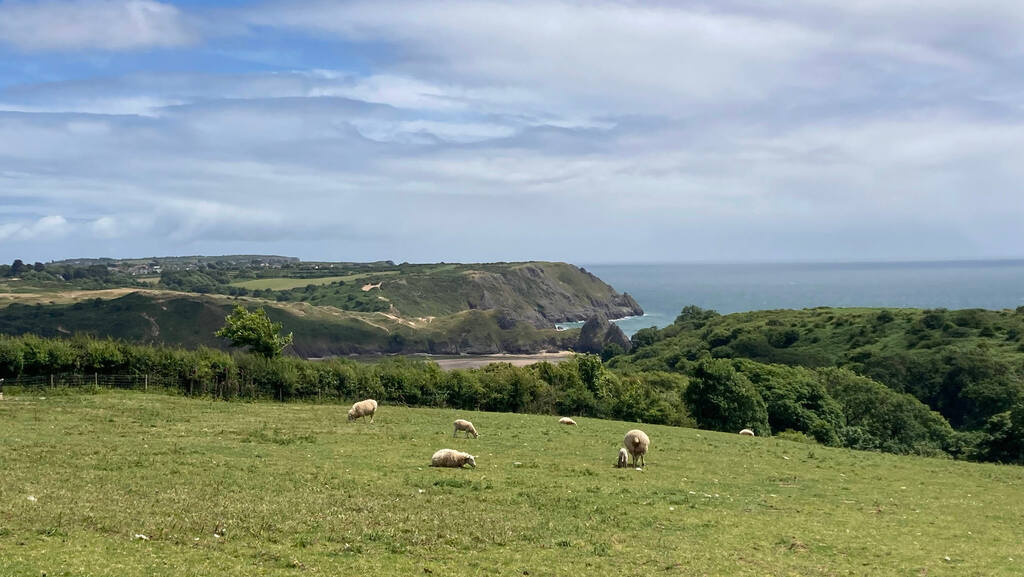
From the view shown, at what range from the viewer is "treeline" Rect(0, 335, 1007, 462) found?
54.4 metres

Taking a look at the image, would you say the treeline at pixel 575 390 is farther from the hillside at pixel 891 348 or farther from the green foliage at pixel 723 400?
the hillside at pixel 891 348

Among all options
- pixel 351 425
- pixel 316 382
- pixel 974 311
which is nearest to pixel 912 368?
pixel 974 311

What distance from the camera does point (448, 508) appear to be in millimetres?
19672

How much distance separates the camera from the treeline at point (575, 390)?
5441cm

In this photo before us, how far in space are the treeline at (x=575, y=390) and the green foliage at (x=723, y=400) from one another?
9 cm

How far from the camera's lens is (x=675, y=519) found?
20062 millimetres

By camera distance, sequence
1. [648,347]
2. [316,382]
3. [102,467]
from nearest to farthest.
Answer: [102,467]
[316,382]
[648,347]

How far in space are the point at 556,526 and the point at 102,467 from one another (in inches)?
608

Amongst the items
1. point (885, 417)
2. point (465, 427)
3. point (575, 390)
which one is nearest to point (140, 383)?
point (465, 427)

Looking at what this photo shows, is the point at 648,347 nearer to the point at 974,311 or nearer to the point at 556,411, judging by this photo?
the point at 974,311

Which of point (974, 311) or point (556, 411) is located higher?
point (974, 311)

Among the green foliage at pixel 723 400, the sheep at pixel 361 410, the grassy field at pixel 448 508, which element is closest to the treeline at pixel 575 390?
the green foliage at pixel 723 400

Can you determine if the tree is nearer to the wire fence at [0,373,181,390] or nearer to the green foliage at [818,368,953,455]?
the wire fence at [0,373,181,390]

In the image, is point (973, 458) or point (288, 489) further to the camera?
point (973, 458)
